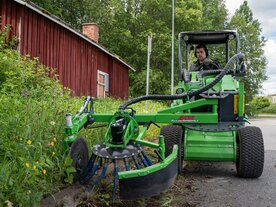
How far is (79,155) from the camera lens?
3.94 metres

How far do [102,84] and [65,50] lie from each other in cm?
538

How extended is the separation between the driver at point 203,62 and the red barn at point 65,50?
7321 mm

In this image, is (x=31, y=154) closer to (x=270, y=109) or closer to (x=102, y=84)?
(x=102, y=84)

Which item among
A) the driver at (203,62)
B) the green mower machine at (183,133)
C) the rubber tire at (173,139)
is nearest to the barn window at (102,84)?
the driver at (203,62)

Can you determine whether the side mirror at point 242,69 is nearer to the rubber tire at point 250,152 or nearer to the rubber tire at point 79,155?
the rubber tire at point 250,152

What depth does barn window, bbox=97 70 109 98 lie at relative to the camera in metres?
20.1


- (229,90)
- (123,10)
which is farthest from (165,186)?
(123,10)

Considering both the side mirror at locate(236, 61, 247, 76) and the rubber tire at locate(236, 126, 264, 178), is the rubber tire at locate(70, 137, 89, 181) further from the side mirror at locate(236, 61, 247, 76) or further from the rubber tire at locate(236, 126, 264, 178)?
A: the side mirror at locate(236, 61, 247, 76)

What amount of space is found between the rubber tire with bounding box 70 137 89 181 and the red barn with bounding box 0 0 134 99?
336 inches

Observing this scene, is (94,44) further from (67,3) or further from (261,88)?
(261,88)

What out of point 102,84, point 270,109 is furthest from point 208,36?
point 270,109

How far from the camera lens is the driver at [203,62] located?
5973 mm

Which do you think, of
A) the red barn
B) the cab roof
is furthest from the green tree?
the cab roof

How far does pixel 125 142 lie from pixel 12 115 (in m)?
1.20
